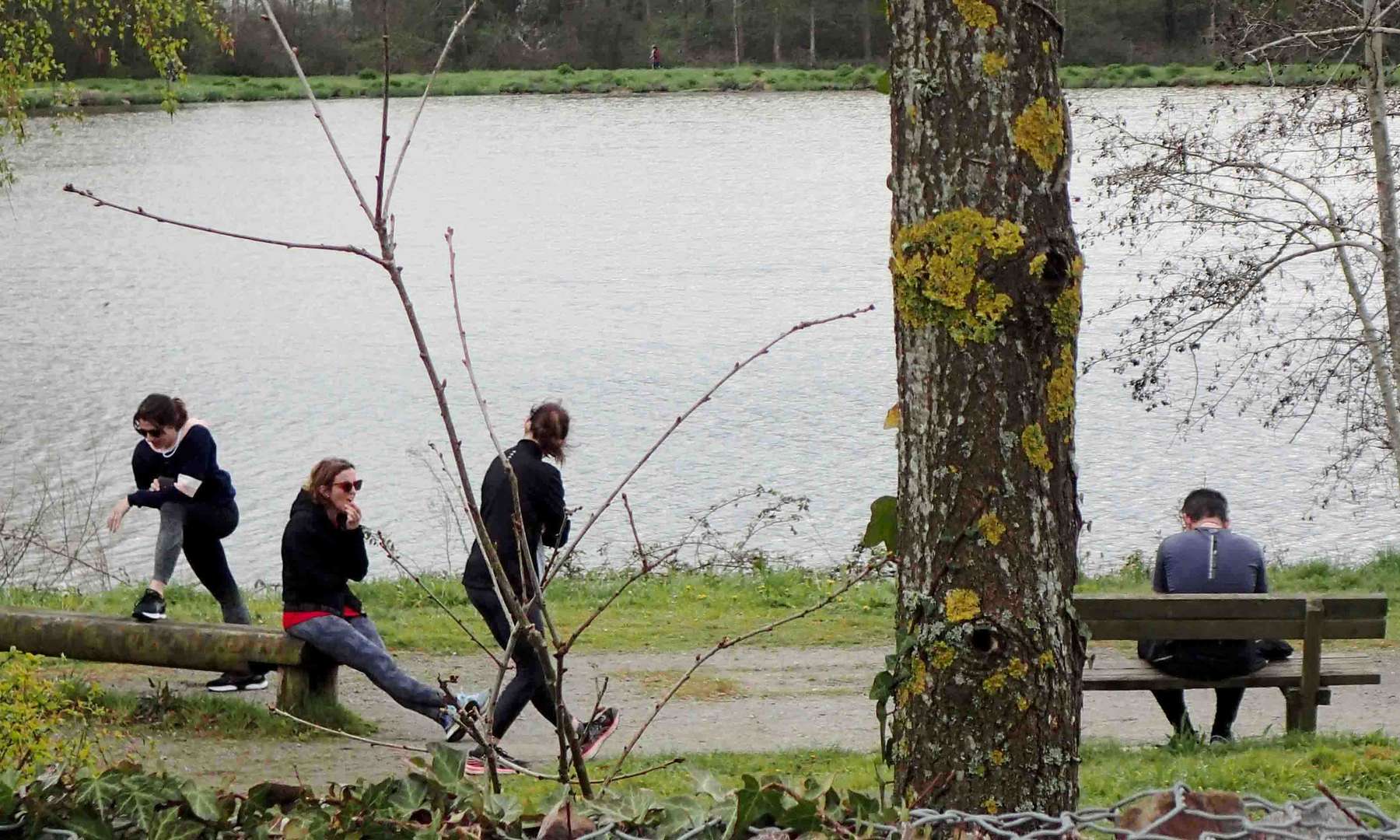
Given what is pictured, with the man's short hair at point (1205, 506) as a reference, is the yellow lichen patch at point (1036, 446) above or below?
above

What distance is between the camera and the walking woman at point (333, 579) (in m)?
7.24

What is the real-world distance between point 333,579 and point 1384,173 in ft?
28.5

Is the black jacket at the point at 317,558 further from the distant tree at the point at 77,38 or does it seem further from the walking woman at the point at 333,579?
the distant tree at the point at 77,38

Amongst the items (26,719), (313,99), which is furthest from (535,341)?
(313,99)

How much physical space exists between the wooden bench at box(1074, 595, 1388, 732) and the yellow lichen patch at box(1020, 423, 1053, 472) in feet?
14.3

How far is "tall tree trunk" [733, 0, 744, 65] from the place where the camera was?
72.2 metres

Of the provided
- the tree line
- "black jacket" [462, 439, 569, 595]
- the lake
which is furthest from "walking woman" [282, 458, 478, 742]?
the tree line

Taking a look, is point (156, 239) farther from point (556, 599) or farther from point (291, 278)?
point (556, 599)

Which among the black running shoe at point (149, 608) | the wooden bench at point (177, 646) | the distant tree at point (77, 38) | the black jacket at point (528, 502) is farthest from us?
the distant tree at point (77, 38)

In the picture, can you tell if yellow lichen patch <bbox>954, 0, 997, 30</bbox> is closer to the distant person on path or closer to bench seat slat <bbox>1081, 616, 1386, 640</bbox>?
the distant person on path

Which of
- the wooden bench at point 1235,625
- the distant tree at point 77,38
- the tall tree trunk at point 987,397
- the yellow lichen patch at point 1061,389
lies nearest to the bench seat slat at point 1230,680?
the wooden bench at point 1235,625

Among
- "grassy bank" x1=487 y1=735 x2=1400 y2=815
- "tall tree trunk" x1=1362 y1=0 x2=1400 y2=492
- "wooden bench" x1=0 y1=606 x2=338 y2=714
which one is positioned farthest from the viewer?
"tall tree trunk" x1=1362 y1=0 x2=1400 y2=492

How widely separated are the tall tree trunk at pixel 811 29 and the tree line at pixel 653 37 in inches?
2.0

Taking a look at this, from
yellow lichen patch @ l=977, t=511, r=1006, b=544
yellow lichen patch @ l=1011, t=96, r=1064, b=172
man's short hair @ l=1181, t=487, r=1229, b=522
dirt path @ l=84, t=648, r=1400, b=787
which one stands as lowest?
dirt path @ l=84, t=648, r=1400, b=787
